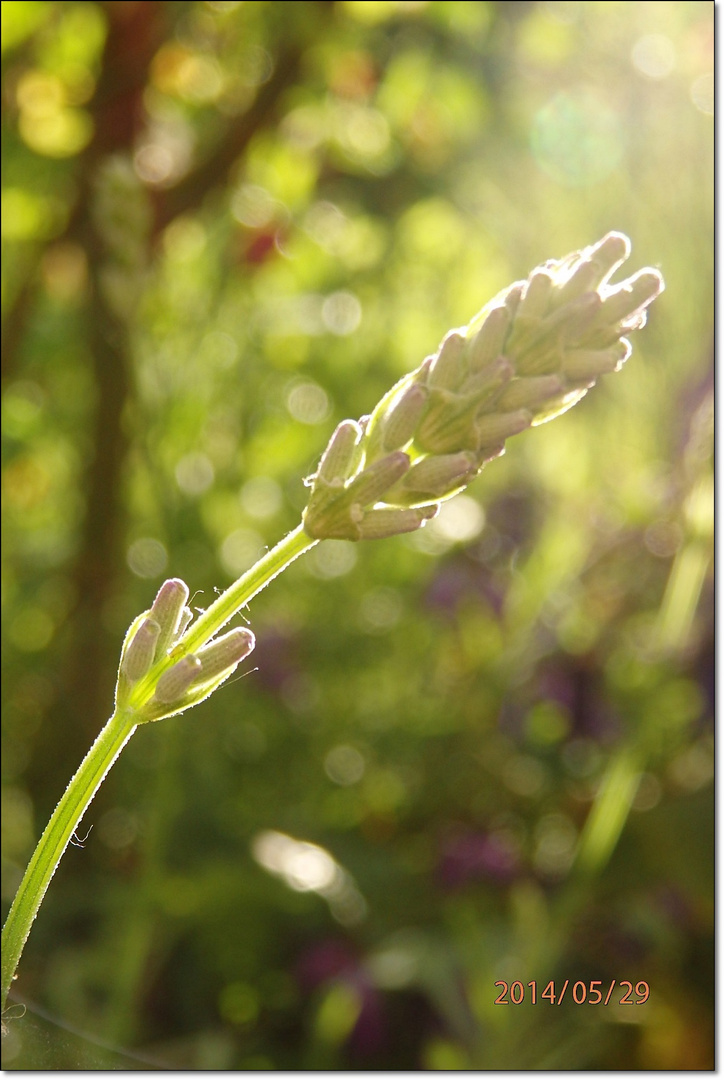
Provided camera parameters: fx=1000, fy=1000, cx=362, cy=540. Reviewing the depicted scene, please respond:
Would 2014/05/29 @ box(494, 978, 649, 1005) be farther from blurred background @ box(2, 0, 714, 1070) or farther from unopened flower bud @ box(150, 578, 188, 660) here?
unopened flower bud @ box(150, 578, 188, 660)

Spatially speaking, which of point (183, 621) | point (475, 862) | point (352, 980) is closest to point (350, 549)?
point (475, 862)

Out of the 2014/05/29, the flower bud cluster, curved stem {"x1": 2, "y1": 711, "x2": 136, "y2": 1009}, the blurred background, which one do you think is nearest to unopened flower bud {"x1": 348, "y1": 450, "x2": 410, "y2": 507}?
the flower bud cluster

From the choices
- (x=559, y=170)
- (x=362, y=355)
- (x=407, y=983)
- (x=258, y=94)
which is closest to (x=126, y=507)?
(x=362, y=355)

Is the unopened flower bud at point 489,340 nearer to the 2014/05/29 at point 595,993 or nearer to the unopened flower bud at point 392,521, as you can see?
the unopened flower bud at point 392,521

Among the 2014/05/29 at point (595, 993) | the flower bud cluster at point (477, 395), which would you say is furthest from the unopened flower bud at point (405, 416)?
the 2014/05/29 at point (595, 993)

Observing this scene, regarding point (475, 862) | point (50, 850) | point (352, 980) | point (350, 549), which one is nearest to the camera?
point (50, 850)

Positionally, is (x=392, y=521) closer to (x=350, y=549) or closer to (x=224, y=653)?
(x=224, y=653)
